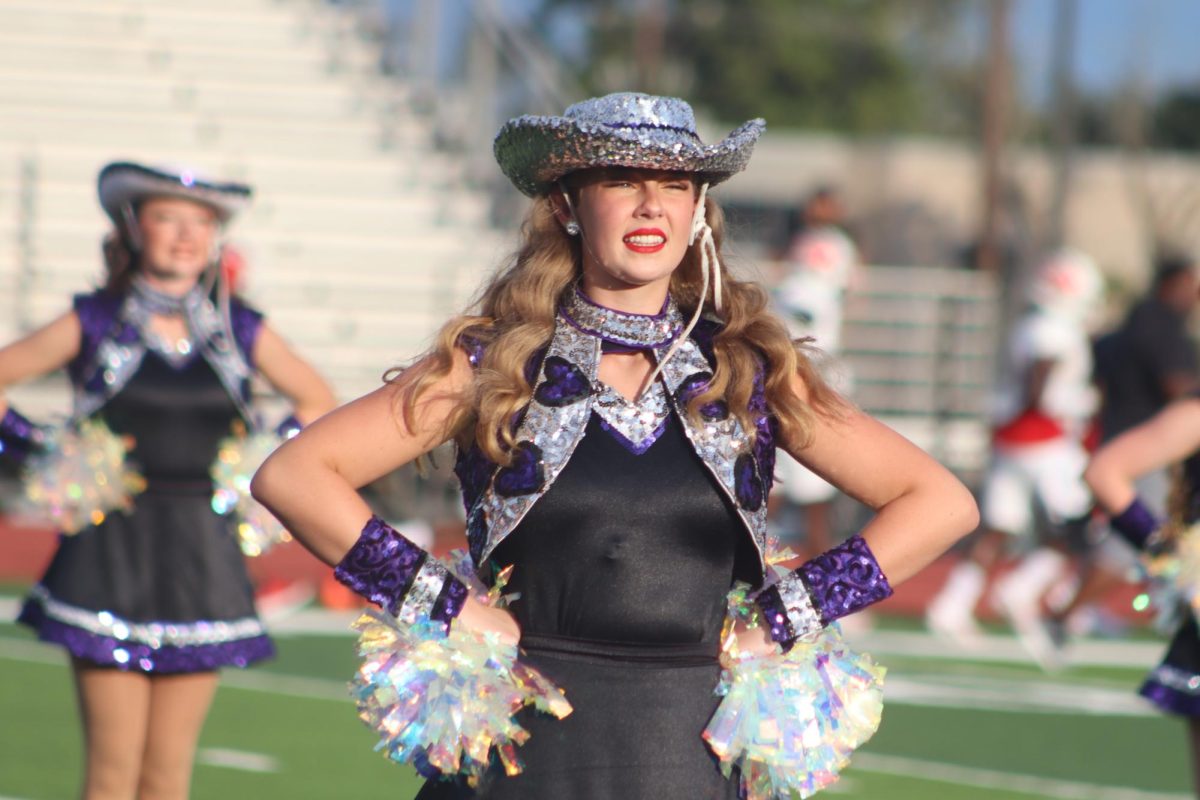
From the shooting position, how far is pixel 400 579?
117 inches

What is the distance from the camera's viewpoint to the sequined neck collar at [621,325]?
313cm

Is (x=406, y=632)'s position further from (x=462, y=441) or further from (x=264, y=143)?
(x=264, y=143)

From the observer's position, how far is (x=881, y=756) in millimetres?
7082

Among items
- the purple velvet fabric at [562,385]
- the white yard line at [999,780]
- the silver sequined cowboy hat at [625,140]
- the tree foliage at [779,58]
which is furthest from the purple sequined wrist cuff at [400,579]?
the tree foliage at [779,58]

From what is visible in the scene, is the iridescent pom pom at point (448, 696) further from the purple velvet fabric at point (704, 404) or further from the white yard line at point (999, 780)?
the white yard line at point (999, 780)

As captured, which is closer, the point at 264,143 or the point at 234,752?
the point at 234,752

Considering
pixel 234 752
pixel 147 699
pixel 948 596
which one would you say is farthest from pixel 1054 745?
→ pixel 147 699

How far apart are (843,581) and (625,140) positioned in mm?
779

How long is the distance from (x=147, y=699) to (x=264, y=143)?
448 inches

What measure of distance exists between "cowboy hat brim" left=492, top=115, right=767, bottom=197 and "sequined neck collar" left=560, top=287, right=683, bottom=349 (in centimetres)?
22

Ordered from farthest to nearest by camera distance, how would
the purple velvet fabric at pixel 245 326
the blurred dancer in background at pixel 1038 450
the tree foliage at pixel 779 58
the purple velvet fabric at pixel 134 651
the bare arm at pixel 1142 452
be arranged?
the tree foliage at pixel 779 58, the blurred dancer in background at pixel 1038 450, the purple velvet fabric at pixel 245 326, the purple velvet fabric at pixel 134 651, the bare arm at pixel 1142 452

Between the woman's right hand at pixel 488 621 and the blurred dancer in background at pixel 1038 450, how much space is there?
6989 mm

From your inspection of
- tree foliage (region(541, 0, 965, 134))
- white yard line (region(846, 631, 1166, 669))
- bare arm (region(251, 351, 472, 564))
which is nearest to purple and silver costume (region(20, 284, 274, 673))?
bare arm (region(251, 351, 472, 564))

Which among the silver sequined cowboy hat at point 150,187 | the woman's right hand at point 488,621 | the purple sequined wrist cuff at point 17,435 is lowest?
the woman's right hand at point 488,621
